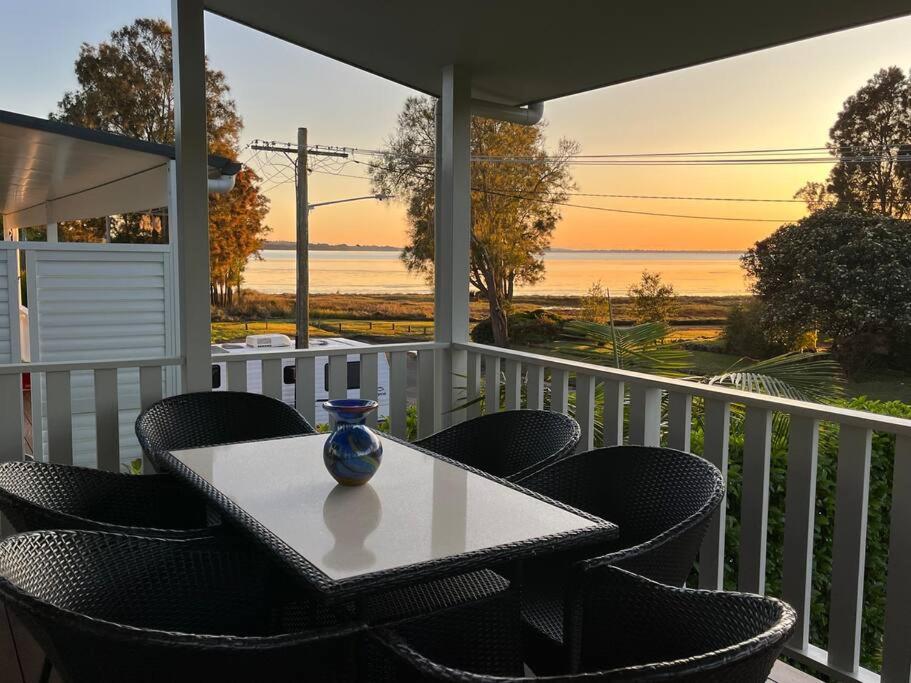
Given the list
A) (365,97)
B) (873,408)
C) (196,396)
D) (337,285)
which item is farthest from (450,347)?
(365,97)

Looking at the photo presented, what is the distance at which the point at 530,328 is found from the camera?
11.3 m

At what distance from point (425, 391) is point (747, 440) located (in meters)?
2.08

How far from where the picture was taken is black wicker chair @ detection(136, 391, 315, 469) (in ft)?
10.2

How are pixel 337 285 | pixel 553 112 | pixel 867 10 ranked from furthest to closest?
1. pixel 553 112
2. pixel 337 285
3. pixel 867 10

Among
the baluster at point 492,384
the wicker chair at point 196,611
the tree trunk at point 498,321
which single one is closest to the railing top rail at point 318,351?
the baluster at point 492,384

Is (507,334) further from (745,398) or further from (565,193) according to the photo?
(745,398)

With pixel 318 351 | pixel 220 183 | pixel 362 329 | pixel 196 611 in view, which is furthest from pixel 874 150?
pixel 196 611

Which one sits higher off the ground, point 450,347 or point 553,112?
point 553,112

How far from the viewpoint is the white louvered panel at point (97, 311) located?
606 cm

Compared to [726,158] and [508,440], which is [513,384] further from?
[726,158]

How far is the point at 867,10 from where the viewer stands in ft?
10.5

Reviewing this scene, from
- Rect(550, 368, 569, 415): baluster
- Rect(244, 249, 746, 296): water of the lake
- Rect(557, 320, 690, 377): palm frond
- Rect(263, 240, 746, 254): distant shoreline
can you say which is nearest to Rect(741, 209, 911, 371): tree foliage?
Rect(244, 249, 746, 296): water of the lake

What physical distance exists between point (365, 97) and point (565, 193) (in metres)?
3.30

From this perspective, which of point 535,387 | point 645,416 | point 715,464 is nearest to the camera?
point 715,464
